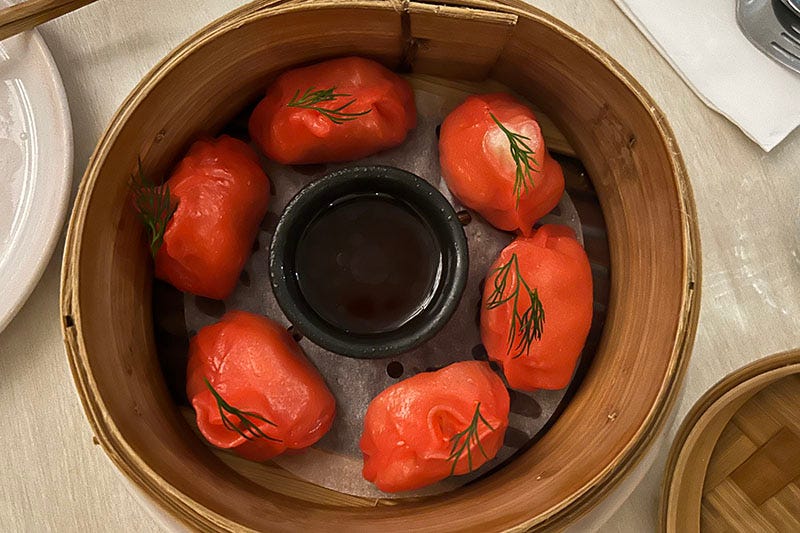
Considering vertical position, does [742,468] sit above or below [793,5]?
below

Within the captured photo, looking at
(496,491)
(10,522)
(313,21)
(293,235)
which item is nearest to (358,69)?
(313,21)

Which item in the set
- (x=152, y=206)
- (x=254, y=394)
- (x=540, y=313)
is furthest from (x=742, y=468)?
(x=152, y=206)

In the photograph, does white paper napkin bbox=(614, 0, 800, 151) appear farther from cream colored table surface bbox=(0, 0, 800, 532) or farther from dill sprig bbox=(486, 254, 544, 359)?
dill sprig bbox=(486, 254, 544, 359)

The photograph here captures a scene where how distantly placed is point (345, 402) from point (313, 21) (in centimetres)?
36

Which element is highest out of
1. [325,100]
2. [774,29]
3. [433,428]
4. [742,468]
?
[325,100]

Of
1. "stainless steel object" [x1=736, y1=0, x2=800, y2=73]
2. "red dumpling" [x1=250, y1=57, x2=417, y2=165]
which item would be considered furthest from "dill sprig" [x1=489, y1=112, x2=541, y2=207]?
"stainless steel object" [x1=736, y1=0, x2=800, y2=73]

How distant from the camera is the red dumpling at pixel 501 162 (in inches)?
26.9

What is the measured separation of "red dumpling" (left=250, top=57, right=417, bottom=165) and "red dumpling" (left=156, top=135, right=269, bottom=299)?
5 cm

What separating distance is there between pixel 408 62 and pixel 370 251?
7.7 inches

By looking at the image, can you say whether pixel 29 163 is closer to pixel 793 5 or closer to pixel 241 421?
pixel 241 421

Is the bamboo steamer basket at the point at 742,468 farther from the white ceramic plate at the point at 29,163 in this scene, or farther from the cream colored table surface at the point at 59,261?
the white ceramic plate at the point at 29,163

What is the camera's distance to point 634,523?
831mm

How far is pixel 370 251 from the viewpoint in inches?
29.4

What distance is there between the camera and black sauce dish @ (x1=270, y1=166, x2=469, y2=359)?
2.23ft
